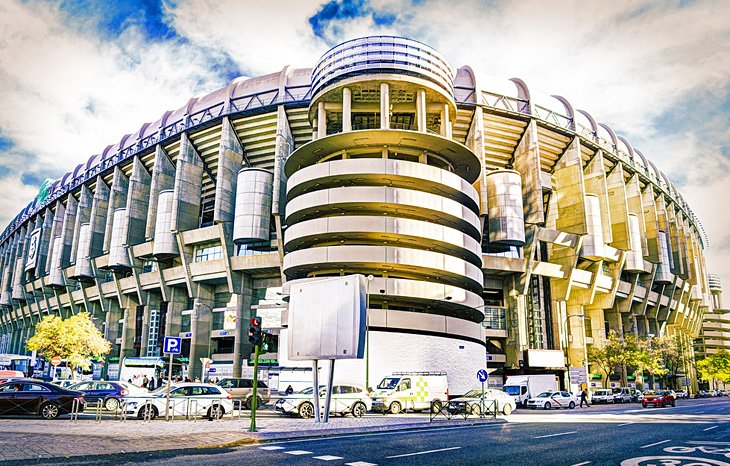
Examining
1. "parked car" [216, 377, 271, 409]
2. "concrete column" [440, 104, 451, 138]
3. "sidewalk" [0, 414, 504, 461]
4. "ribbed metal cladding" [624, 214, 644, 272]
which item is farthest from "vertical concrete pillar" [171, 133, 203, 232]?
"ribbed metal cladding" [624, 214, 644, 272]

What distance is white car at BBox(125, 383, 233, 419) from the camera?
22.3 m

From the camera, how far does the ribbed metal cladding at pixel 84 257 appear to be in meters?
73.2

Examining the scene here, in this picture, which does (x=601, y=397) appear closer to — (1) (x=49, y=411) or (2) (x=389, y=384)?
(2) (x=389, y=384)

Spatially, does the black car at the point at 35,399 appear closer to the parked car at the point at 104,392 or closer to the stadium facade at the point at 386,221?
the parked car at the point at 104,392

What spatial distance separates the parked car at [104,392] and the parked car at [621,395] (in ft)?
156

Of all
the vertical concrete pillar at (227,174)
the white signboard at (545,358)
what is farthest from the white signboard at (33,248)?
the white signboard at (545,358)

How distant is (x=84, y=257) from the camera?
73.4m

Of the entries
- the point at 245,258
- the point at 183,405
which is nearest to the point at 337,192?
the point at 245,258

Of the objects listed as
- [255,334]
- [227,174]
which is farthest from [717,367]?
[255,334]

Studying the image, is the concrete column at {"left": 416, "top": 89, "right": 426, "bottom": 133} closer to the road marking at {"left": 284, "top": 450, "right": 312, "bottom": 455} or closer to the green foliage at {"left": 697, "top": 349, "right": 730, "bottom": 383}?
the road marking at {"left": 284, "top": 450, "right": 312, "bottom": 455}

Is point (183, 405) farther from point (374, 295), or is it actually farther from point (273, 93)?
point (273, 93)

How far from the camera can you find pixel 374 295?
46094 mm

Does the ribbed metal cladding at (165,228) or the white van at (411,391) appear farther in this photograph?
the ribbed metal cladding at (165,228)

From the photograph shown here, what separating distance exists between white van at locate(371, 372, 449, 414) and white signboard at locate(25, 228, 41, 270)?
81065 millimetres
